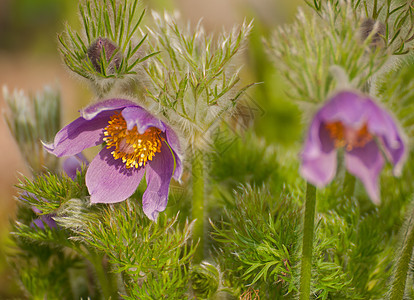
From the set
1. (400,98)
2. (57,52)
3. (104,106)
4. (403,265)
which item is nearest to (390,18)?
(400,98)

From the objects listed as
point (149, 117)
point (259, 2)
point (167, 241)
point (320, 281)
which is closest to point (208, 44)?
point (149, 117)

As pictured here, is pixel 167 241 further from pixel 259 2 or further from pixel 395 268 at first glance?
pixel 259 2

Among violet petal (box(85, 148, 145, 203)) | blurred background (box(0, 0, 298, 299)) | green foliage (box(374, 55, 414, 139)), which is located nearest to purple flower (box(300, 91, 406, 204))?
violet petal (box(85, 148, 145, 203))

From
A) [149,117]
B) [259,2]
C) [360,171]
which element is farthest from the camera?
[259,2]

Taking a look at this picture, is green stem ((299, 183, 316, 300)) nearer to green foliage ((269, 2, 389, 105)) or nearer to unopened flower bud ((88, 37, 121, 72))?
green foliage ((269, 2, 389, 105))

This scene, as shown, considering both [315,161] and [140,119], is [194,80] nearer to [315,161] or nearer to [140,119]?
[140,119]

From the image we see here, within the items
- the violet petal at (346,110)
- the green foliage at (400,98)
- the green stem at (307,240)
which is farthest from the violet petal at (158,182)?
the green foliage at (400,98)
